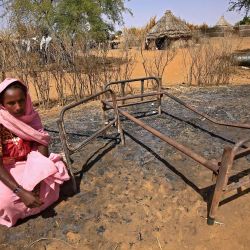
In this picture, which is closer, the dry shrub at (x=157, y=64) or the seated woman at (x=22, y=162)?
the seated woman at (x=22, y=162)

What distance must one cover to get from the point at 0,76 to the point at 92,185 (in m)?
4.98

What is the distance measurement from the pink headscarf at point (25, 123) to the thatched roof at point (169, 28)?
63.3ft

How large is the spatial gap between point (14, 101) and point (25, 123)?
0.24 metres

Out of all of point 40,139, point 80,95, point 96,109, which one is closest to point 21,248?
point 40,139

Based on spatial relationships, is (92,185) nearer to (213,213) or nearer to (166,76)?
(213,213)

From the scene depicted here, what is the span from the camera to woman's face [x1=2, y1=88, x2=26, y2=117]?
94.7 inches

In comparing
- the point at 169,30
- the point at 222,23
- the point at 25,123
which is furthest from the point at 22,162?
the point at 222,23

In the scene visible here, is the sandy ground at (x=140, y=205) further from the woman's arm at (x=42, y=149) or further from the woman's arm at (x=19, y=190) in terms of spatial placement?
the woman's arm at (x=42, y=149)

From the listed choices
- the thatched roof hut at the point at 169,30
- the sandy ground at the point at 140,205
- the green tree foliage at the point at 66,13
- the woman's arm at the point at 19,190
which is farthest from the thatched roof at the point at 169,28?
the woman's arm at the point at 19,190

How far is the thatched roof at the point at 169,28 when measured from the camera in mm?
20844

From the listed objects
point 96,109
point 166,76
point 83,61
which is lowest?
point 166,76

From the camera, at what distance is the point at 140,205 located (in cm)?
283

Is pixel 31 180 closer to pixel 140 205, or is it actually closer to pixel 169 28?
pixel 140 205

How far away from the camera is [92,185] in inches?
124
